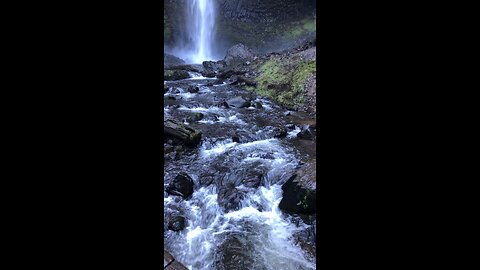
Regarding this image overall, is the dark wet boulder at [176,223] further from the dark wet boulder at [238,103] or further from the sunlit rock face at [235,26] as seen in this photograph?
the sunlit rock face at [235,26]

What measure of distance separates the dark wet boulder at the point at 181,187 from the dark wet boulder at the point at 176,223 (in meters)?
0.92

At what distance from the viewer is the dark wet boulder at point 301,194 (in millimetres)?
6434

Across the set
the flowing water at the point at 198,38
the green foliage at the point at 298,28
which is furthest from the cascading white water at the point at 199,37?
the green foliage at the point at 298,28

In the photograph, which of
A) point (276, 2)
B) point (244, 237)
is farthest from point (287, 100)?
point (276, 2)

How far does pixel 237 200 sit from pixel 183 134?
3.71m

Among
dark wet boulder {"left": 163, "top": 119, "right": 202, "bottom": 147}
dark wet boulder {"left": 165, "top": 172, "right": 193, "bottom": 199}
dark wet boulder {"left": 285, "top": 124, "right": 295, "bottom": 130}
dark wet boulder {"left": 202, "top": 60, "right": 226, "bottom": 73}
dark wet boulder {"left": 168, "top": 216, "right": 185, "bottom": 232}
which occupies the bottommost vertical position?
dark wet boulder {"left": 168, "top": 216, "right": 185, "bottom": 232}

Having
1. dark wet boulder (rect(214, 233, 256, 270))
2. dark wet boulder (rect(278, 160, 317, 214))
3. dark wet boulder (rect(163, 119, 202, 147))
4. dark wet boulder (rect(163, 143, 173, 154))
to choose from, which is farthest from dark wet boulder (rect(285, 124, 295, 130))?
dark wet boulder (rect(214, 233, 256, 270))

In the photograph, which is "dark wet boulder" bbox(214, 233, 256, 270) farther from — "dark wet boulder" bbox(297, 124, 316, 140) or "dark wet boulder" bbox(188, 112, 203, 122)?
"dark wet boulder" bbox(188, 112, 203, 122)

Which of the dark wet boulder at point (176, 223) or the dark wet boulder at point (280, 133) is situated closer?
the dark wet boulder at point (176, 223)

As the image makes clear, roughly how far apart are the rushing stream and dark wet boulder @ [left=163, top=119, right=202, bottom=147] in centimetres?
27

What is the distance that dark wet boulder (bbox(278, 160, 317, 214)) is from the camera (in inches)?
253
